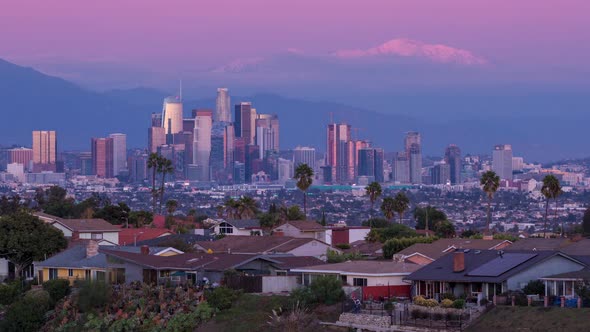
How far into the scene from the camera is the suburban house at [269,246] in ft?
241

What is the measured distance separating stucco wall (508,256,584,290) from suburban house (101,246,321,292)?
11911mm

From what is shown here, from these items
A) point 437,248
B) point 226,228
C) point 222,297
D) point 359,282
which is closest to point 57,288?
point 222,297

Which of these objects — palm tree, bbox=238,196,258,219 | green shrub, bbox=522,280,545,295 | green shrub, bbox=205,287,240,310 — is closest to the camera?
green shrub, bbox=522,280,545,295

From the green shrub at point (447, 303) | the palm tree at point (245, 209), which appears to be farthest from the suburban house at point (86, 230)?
the green shrub at point (447, 303)

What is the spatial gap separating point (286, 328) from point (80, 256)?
2289 centimetres

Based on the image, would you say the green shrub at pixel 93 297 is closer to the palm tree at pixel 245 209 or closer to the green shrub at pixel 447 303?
the green shrub at pixel 447 303

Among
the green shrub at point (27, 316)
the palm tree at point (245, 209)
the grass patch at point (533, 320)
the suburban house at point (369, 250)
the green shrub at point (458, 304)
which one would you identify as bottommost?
the green shrub at point (27, 316)

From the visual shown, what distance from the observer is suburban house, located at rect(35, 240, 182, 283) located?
→ 223 ft

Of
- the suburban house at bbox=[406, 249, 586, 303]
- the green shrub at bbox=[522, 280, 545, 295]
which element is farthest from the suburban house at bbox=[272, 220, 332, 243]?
the green shrub at bbox=[522, 280, 545, 295]

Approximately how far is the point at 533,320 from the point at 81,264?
3015 centimetres

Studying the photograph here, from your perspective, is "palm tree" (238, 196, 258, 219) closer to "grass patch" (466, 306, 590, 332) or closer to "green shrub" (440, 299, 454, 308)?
"green shrub" (440, 299, 454, 308)

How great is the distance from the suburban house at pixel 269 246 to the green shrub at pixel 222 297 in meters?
13.0

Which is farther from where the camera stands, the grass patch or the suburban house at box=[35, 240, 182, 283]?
the suburban house at box=[35, 240, 182, 283]

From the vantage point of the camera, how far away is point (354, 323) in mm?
50906
